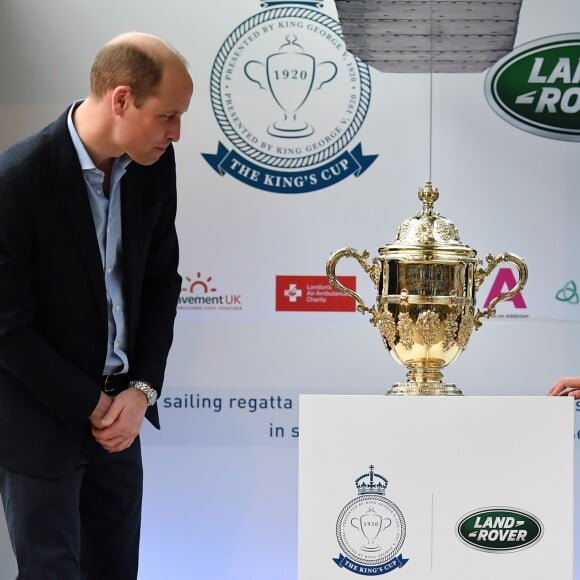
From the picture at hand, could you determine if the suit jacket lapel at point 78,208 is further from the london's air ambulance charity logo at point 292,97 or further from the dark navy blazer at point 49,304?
the london's air ambulance charity logo at point 292,97

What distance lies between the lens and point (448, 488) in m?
1.82

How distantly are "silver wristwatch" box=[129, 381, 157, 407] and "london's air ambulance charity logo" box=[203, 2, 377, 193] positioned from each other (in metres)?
1.46

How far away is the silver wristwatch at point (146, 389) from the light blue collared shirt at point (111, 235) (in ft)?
0.13

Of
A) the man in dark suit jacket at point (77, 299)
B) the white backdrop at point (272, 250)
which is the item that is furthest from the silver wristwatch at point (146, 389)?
the white backdrop at point (272, 250)

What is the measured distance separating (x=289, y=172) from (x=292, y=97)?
9.2 inches

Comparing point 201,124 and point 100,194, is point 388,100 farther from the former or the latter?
point 100,194

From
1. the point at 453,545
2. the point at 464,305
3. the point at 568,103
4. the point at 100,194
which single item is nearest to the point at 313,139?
the point at 568,103

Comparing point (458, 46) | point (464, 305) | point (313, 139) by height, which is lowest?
point (464, 305)

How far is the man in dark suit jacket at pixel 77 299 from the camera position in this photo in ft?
5.88

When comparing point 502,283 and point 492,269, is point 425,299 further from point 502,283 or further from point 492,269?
point 502,283

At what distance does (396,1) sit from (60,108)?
1102 millimetres

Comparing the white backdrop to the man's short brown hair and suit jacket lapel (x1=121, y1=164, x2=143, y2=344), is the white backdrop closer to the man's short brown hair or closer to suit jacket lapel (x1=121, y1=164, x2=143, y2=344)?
suit jacket lapel (x1=121, y1=164, x2=143, y2=344)

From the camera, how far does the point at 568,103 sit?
326 centimetres

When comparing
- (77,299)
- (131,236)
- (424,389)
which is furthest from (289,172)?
(77,299)
